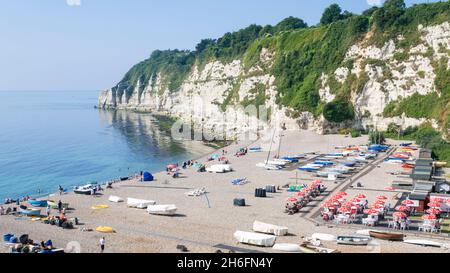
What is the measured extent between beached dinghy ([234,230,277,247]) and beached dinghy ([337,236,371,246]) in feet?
12.9

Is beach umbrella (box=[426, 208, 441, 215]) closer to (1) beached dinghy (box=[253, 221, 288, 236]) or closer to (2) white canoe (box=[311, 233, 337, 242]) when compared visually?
(2) white canoe (box=[311, 233, 337, 242])

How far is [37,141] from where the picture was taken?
95750 mm

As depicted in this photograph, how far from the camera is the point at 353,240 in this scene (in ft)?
90.6

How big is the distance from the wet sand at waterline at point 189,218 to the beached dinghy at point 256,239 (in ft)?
1.41

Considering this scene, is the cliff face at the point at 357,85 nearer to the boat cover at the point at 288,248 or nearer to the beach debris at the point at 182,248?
the boat cover at the point at 288,248

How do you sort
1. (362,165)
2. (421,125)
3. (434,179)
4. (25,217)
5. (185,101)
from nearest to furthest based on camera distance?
(25,217)
(434,179)
(362,165)
(421,125)
(185,101)

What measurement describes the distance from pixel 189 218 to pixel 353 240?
12336 millimetres

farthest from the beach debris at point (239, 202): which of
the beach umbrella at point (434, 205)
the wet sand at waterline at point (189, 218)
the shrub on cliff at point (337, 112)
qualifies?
the shrub on cliff at point (337, 112)

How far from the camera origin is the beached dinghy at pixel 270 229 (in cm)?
2948

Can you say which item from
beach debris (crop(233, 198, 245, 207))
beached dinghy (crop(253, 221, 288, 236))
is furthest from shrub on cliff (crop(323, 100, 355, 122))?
beached dinghy (crop(253, 221, 288, 236))

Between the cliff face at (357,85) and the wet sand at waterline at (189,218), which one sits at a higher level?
the cliff face at (357,85)

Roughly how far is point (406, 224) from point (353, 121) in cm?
4968

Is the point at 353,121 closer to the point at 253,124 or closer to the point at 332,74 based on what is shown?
the point at 332,74
